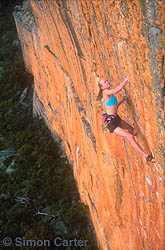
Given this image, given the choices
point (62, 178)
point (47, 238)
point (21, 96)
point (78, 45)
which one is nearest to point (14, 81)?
point (21, 96)

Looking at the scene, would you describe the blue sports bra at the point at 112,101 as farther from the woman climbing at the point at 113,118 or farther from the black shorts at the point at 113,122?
the black shorts at the point at 113,122

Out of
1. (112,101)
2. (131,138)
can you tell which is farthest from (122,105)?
(131,138)

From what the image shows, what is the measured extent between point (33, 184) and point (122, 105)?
8.02 meters

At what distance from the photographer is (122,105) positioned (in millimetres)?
3738

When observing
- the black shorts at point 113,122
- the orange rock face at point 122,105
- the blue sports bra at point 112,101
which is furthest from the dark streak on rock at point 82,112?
the blue sports bra at point 112,101

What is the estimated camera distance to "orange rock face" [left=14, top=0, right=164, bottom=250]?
8.40 feet

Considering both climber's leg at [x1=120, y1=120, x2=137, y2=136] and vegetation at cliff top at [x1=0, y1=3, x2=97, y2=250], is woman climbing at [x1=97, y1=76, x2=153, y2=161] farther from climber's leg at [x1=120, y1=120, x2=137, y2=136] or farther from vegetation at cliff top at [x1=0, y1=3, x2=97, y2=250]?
vegetation at cliff top at [x1=0, y1=3, x2=97, y2=250]

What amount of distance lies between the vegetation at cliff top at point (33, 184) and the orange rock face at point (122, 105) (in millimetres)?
2278

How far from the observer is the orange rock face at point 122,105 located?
256cm

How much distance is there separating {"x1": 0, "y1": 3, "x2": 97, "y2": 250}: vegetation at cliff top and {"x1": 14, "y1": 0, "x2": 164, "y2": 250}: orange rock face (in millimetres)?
2278

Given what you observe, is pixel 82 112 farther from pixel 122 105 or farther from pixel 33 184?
pixel 33 184

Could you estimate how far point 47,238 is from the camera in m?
8.52

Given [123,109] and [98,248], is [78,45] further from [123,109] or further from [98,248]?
[98,248]

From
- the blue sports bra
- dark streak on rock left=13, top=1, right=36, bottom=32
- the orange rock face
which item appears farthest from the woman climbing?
dark streak on rock left=13, top=1, right=36, bottom=32
